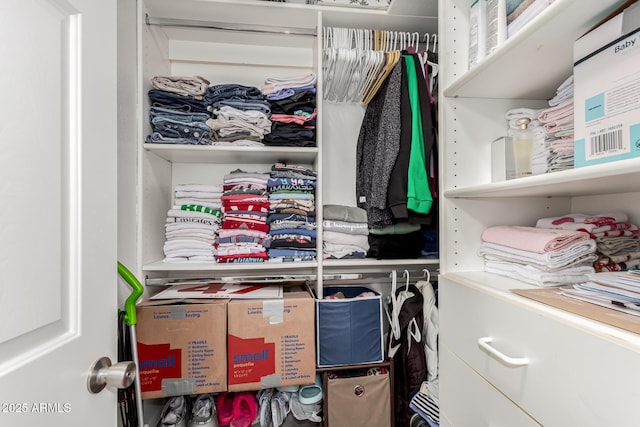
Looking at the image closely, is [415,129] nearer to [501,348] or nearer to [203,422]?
[501,348]

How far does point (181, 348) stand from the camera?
1277mm

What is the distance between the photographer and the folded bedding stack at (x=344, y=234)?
1535 millimetres

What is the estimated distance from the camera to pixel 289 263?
56.8 inches

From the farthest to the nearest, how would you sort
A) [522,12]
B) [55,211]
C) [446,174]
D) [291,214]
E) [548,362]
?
1. [291,214]
2. [446,174]
3. [522,12]
4. [548,362]
5. [55,211]

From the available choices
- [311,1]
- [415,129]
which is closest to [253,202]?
[415,129]

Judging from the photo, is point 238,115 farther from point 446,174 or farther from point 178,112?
point 446,174

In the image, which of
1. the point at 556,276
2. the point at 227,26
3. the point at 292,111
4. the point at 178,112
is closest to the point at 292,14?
the point at 227,26

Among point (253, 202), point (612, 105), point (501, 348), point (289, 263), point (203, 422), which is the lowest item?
point (203, 422)

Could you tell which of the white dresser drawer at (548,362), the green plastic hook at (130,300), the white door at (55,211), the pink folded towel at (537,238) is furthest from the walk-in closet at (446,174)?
the white door at (55,211)

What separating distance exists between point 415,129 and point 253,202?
2.74 ft

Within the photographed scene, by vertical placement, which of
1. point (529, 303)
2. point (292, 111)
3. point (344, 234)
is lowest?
point (529, 303)

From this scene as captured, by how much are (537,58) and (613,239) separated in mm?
530

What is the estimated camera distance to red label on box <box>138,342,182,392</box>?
126 cm

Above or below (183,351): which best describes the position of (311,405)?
below
